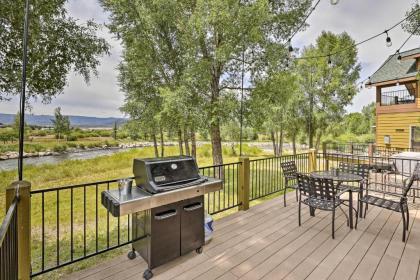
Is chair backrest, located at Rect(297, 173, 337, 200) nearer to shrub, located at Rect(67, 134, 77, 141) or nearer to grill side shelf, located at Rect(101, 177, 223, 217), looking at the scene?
grill side shelf, located at Rect(101, 177, 223, 217)

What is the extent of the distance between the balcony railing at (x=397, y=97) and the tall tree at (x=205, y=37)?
792 cm

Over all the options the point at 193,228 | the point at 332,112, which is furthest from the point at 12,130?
the point at 332,112

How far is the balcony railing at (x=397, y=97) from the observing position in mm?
10594

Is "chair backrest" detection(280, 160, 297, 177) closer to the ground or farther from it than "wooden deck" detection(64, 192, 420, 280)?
farther from it

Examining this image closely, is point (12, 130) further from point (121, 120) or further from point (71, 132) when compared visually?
point (71, 132)

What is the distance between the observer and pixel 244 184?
376 cm

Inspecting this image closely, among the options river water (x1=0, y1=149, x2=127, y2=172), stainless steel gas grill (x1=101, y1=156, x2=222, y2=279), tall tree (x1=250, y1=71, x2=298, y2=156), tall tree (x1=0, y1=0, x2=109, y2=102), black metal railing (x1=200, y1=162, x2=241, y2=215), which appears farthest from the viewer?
river water (x1=0, y1=149, x2=127, y2=172)

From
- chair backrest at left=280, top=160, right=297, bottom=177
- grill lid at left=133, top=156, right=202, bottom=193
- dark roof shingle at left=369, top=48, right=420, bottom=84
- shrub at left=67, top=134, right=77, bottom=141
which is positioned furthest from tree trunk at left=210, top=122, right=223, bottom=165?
dark roof shingle at left=369, top=48, right=420, bottom=84

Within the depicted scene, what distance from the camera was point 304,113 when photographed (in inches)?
506

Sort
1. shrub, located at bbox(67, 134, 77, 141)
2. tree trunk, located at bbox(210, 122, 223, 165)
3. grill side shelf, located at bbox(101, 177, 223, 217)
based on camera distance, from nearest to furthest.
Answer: grill side shelf, located at bbox(101, 177, 223, 217) → tree trunk, located at bbox(210, 122, 223, 165) → shrub, located at bbox(67, 134, 77, 141)

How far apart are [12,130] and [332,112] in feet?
45.4

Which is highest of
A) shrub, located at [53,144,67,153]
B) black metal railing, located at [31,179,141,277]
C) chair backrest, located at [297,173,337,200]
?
shrub, located at [53,144,67,153]

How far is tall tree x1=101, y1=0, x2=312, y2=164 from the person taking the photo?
5.33 meters

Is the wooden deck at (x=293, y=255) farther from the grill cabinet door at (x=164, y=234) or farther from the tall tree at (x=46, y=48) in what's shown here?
the tall tree at (x=46, y=48)
